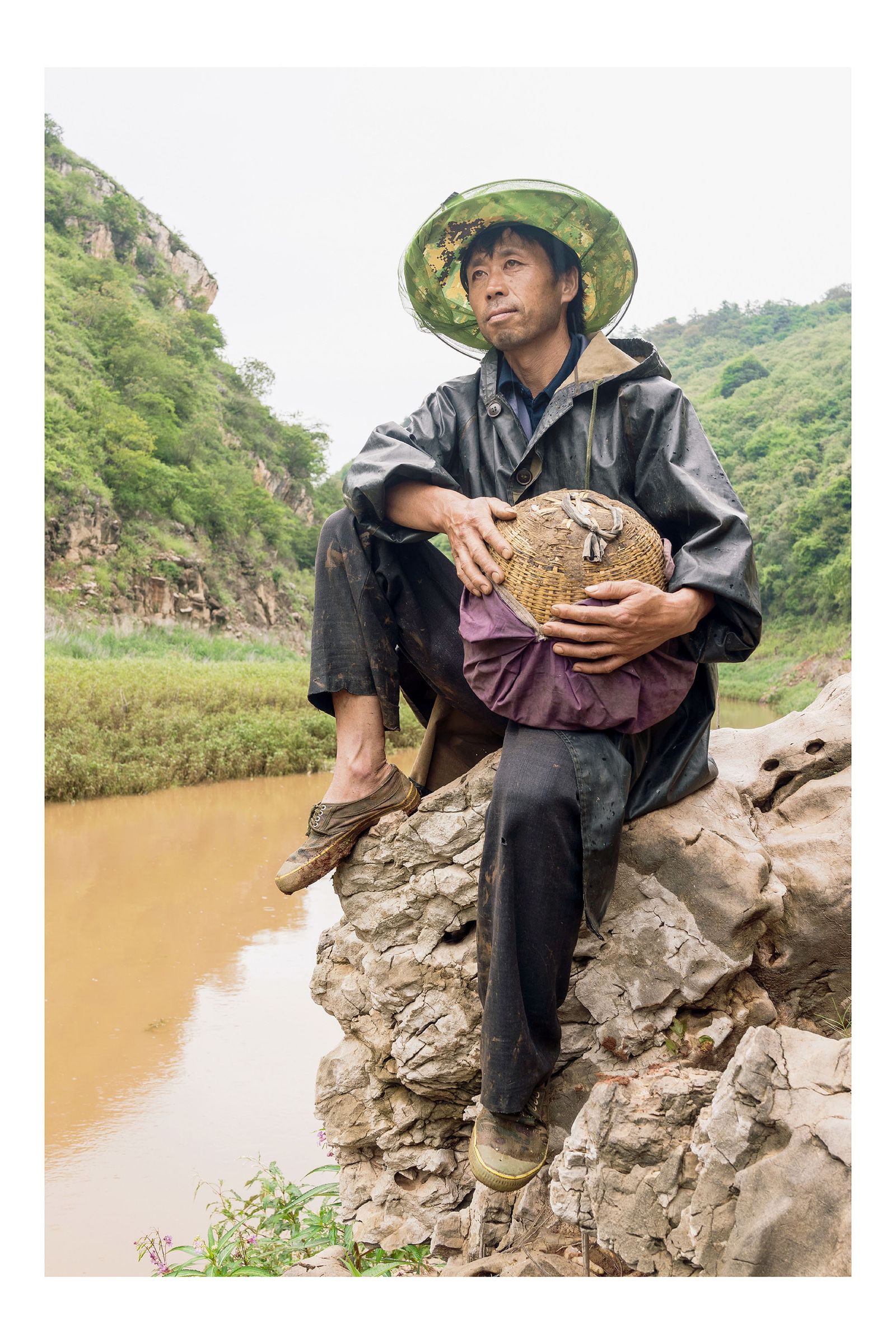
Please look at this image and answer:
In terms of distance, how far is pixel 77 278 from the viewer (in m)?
24.0

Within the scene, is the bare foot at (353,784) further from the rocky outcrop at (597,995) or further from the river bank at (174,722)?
the river bank at (174,722)

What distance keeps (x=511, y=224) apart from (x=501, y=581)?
800 mm

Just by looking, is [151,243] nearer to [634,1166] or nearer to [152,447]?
[152,447]

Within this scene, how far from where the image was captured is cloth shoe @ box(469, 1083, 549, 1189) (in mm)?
1484

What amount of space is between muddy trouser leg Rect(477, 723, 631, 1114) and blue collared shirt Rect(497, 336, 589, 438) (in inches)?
29.2

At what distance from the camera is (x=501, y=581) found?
158 cm

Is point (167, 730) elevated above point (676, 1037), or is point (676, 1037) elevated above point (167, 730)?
point (167, 730)

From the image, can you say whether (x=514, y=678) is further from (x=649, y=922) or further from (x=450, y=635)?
(x=649, y=922)

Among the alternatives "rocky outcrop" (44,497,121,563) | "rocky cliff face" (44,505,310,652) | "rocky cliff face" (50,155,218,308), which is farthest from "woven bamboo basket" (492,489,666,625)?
"rocky cliff face" (50,155,218,308)

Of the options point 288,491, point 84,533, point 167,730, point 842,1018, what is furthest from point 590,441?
point 288,491

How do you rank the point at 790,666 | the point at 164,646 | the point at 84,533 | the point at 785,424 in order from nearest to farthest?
the point at 790,666
the point at 164,646
the point at 84,533
the point at 785,424

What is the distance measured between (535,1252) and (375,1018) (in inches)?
20.8

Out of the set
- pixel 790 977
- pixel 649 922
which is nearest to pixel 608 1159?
pixel 649 922

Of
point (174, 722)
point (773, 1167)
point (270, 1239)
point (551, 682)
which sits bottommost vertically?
point (270, 1239)
